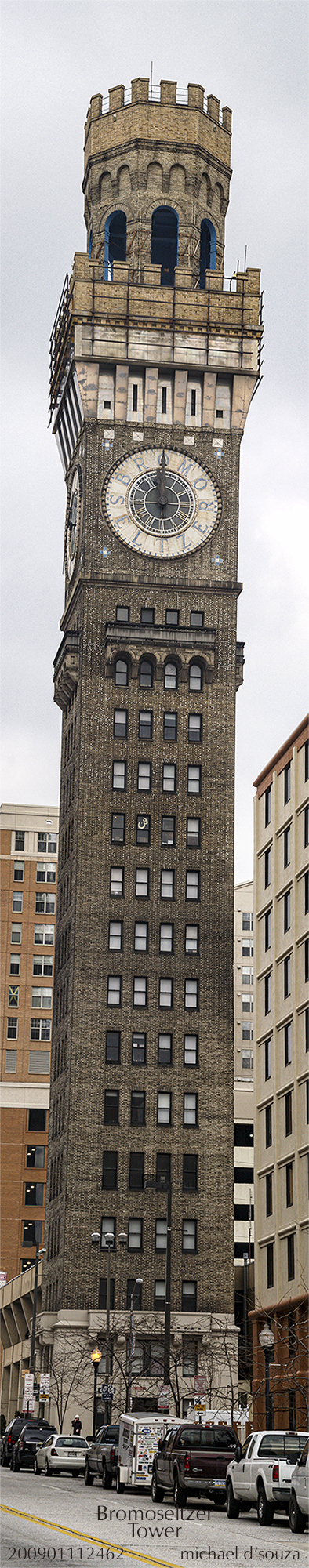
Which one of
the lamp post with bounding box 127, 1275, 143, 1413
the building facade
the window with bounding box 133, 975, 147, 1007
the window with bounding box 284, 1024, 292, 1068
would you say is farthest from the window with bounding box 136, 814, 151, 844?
the window with bounding box 284, 1024, 292, 1068

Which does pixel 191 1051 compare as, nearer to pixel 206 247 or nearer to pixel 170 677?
pixel 170 677

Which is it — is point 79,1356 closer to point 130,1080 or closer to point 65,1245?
point 65,1245

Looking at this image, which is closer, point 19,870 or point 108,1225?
point 108,1225

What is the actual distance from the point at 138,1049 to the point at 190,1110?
358 cm

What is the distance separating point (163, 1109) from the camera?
93.4 m

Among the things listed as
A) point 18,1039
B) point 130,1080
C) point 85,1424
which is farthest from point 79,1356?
point 18,1039

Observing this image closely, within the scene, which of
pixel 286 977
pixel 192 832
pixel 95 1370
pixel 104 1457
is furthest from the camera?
pixel 192 832

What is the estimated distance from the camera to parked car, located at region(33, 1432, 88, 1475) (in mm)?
60281

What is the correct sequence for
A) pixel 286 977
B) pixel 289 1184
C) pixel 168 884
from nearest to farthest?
1. pixel 289 1184
2. pixel 286 977
3. pixel 168 884

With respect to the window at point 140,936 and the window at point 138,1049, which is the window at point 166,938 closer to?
the window at point 140,936

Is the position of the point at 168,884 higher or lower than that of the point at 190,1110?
higher

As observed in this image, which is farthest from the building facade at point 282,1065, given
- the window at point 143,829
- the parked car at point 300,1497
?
the parked car at point 300,1497

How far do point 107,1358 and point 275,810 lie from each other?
21.6 metres

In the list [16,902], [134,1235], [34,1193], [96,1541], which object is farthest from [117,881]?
[96,1541]
